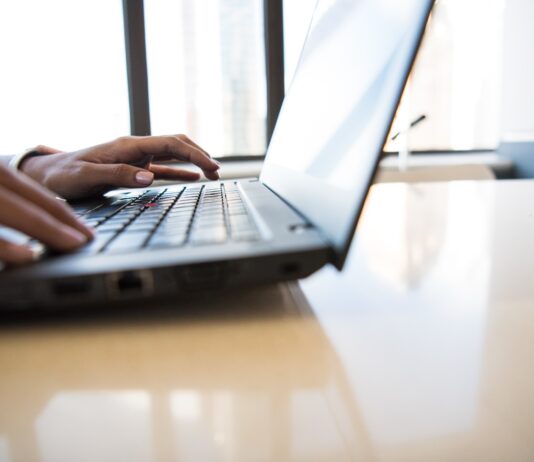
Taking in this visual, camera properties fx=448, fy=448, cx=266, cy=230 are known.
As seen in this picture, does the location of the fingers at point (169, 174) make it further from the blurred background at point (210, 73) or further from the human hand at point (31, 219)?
the blurred background at point (210, 73)

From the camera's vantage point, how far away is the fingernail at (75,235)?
0.87 ft

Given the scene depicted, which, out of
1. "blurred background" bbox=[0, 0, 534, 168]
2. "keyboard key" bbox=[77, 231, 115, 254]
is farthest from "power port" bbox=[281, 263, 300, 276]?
"blurred background" bbox=[0, 0, 534, 168]

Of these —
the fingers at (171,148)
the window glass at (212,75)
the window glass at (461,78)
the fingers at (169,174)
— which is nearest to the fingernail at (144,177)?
the fingers at (171,148)

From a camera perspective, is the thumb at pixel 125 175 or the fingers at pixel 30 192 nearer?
the fingers at pixel 30 192

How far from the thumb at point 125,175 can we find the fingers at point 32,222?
30cm

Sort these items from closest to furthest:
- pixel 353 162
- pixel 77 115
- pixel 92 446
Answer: pixel 92 446 → pixel 353 162 → pixel 77 115

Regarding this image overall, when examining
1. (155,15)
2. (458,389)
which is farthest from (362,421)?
(155,15)

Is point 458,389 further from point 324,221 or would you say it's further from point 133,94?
point 133,94

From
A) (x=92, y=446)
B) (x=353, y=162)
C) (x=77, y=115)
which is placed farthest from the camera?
(x=77, y=115)

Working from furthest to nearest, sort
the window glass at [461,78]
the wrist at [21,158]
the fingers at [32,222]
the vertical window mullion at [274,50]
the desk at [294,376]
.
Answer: the window glass at [461,78] → the vertical window mullion at [274,50] → the wrist at [21,158] → the fingers at [32,222] → the desk at [294,376]

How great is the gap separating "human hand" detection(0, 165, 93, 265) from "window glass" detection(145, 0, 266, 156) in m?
1.74

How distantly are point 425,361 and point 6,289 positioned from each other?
0.66ft

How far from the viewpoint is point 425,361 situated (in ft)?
0.65

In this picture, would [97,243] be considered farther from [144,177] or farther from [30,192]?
[144,177]
